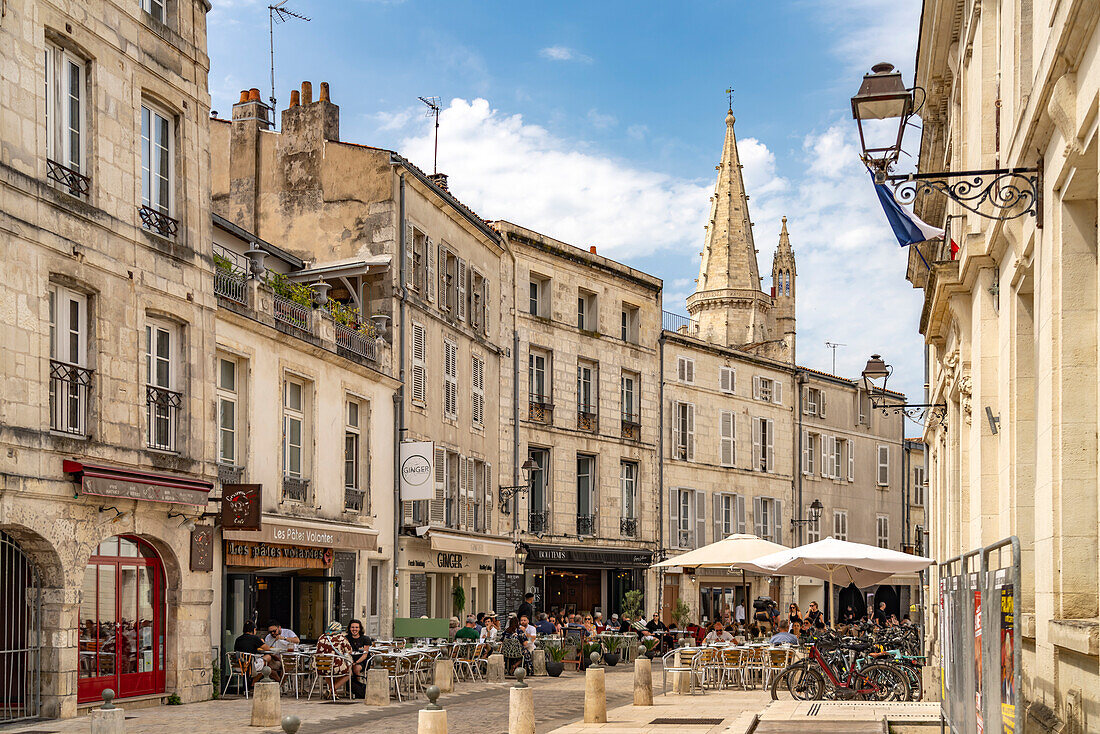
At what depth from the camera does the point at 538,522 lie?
31688mm

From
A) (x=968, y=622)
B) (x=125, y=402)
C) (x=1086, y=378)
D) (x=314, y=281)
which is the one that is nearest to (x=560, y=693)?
(x=125, y=402)

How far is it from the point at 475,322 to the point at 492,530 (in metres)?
4.59

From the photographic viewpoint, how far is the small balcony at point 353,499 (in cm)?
2234

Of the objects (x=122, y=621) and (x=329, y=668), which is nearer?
(x=122, y=621)

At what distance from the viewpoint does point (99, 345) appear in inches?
581

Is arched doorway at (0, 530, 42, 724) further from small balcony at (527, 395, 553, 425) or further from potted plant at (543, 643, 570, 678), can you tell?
small balcony at (527, 395, 553, 425)

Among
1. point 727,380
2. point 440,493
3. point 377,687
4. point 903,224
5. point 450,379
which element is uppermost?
point 727,380

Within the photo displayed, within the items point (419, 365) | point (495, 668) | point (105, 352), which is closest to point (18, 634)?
point (105, 352)

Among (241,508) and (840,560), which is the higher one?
(241,508)

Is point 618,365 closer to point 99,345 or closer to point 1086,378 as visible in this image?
point 99,345

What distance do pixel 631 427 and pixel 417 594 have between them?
11.6m

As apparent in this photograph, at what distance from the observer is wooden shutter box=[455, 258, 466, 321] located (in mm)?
27812

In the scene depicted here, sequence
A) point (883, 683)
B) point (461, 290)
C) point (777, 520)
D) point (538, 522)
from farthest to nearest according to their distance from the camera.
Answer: point (777, 520)
point (538, 522)
point (461, 290)
point (883, 683)

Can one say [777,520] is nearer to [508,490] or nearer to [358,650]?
[508,490]
